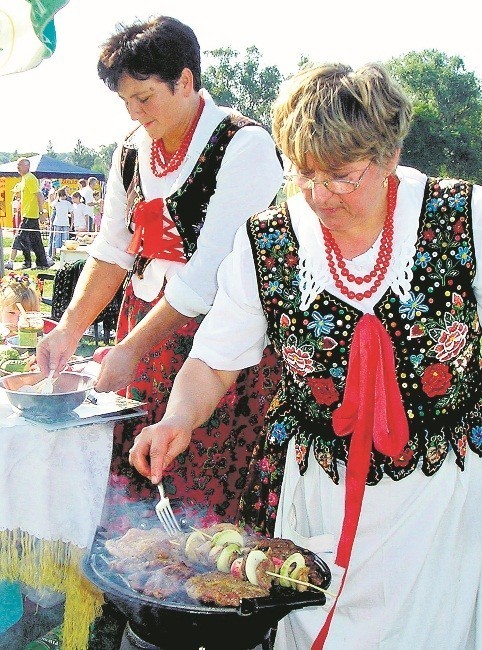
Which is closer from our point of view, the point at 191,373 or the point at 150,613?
the point at 150,613

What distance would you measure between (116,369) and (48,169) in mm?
20406

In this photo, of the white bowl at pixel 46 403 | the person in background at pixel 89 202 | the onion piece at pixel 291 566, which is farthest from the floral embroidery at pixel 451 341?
the person in background at pixel 89 202

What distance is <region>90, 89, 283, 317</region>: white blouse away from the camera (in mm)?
2418

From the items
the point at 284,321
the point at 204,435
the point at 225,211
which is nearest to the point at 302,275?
the point at 284,321

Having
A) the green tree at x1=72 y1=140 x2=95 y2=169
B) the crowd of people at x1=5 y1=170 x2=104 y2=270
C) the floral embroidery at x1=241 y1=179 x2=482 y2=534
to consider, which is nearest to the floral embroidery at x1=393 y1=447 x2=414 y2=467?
the floral embroidery at x1=241 y1=179 x2=482 y2=534

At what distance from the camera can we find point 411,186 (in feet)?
5.85

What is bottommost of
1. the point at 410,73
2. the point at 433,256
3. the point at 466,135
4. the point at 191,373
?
the point at 191,373

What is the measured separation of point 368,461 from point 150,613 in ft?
1.86

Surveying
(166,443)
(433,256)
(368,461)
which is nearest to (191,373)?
(166,443)

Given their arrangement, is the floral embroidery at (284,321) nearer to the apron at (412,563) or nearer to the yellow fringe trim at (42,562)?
the apron at (412,563)

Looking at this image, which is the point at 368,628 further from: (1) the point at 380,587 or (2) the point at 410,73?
(2) the point at 410,73

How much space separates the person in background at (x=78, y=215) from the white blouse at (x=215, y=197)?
14.2 m

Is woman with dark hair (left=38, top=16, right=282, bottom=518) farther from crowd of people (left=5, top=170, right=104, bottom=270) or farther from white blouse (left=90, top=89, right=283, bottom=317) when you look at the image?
crowd of people (left=5, top=170, right=104, bottom=270)

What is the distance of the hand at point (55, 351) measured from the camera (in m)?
2.51
